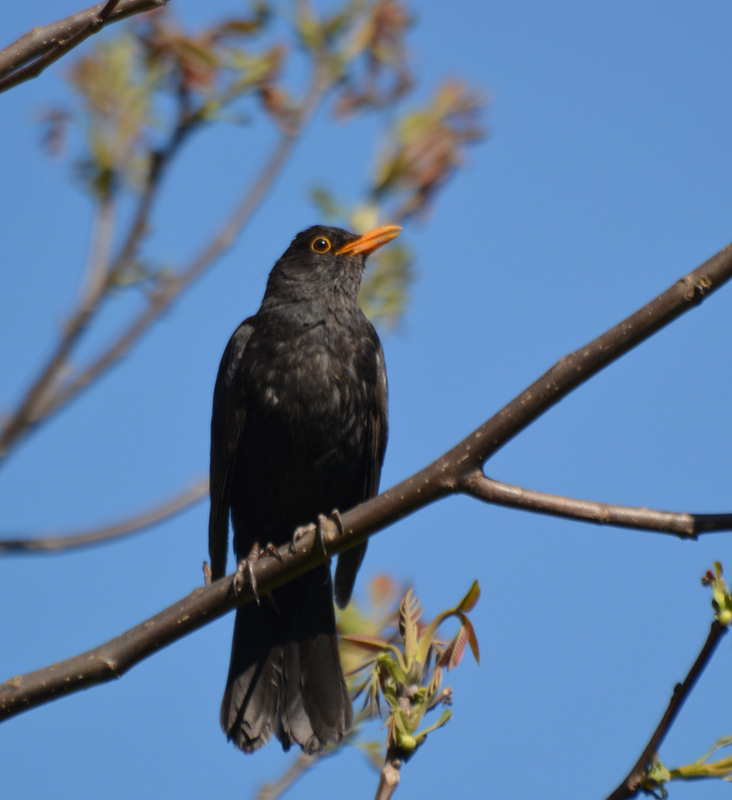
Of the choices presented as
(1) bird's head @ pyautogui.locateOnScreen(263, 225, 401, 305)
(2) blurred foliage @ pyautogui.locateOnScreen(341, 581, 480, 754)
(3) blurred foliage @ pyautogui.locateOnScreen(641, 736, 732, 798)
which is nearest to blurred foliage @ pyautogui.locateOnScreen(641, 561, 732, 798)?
(3) blurred foliage @ pyautogui.locateOnScreen(641, 736, 732, 798)

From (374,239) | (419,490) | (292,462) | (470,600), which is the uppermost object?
(374,239)

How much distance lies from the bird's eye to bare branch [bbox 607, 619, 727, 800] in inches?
174

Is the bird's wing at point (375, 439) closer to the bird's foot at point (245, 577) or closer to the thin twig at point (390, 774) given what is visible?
the bird's foot at point (245, 577)

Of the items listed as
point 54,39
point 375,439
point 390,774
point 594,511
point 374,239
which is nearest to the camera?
point 390,774

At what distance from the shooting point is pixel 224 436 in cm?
526

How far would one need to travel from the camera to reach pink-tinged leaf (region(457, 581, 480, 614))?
2666mm

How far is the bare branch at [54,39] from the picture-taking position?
253 centimetres

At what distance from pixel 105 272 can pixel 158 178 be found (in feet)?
1.39

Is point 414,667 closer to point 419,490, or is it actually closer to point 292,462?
point 419,490

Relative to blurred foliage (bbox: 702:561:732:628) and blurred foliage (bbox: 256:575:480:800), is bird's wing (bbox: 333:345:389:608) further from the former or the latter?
blurred foliage (bbox: 702:561:732:628)

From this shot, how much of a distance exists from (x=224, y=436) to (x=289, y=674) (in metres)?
1.21

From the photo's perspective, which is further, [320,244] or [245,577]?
[320,244]

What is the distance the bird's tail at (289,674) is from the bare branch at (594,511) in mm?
2006

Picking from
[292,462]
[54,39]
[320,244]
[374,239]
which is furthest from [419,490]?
[320,244]
